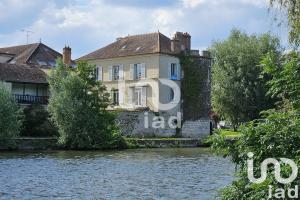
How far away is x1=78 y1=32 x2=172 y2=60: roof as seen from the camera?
5506cm

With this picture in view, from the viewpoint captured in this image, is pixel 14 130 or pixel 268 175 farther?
pixel 14 130

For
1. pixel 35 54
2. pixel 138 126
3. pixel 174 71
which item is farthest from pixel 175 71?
pixel 35 54

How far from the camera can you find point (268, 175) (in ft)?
32.1

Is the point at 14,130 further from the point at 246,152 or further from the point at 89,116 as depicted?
the point at 246,152

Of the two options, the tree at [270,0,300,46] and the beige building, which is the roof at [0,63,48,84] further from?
the tree at [270,0,300,46]

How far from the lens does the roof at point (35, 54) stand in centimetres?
6438

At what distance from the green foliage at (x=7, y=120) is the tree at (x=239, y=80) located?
22021mm

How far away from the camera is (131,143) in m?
44.5

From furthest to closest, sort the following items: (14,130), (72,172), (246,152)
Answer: (14,130) < (72,172) < (246,152)

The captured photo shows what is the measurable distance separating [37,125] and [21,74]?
22.7ft

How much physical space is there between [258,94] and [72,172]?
31.6m

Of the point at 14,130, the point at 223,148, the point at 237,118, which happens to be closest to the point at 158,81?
the point at 237,118

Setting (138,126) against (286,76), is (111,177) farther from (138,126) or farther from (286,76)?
(138,126)

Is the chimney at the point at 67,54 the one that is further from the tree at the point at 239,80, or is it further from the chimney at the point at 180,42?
the tree at the point at 239,80
